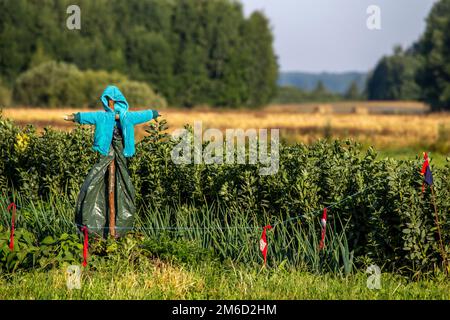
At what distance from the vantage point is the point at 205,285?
773 centimetres

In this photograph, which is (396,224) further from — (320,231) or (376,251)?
(320,231)

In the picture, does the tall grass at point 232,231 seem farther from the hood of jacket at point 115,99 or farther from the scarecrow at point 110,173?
the hood of jacket at point 115,99

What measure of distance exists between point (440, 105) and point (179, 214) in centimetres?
6774

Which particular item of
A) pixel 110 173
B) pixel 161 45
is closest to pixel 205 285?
pixel 110 173

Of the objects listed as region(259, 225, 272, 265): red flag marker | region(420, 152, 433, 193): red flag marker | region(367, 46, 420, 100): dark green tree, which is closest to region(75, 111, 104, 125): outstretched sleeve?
region(259, 225, 272, 265): red flag marker

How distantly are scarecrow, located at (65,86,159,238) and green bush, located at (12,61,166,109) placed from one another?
47.8 m

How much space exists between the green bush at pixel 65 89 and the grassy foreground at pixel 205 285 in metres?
48.6

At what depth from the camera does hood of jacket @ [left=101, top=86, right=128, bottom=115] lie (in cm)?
845

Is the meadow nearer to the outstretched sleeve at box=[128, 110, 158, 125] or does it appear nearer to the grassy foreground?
the grassy foreground

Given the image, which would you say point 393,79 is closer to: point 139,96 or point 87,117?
point 139,96

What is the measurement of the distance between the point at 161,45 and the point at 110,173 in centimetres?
6771

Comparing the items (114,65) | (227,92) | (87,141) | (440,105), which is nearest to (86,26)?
(114,65)

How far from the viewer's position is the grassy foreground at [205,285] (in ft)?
24.1

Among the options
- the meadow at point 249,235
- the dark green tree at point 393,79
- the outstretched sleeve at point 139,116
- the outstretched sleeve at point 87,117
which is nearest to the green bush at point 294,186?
the meadow at point 249,235
